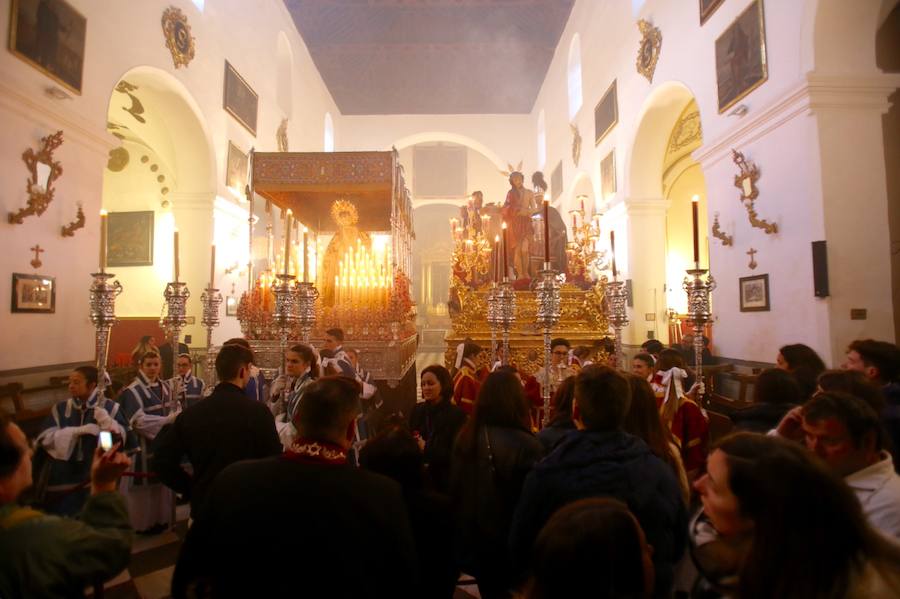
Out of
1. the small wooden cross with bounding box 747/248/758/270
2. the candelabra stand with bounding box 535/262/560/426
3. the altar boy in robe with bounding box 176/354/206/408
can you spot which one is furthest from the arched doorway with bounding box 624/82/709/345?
the altar boy in robe with bounding box 176/354/206/408

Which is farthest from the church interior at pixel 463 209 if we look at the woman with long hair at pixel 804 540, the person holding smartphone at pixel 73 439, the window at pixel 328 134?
the window at pixel 328 134

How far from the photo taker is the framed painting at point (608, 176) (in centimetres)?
1410

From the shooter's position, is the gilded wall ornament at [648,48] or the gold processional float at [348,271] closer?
the gold processional float at [348,271]

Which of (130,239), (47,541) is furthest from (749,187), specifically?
(130,239)

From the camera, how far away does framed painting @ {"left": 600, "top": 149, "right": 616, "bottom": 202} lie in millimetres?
14102

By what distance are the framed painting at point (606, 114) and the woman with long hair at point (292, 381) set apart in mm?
12399

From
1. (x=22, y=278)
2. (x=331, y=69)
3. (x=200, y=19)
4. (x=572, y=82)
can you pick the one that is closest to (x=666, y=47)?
(x=572, y=82)

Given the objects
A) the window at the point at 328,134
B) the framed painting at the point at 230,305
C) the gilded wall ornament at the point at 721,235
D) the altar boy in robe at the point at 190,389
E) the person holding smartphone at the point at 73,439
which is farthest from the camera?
the window at the point at 328,134

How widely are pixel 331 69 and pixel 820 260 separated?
67.5 ft

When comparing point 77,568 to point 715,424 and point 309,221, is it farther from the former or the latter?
point 309,221

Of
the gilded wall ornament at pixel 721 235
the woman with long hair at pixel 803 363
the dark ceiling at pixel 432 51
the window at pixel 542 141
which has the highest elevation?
the dark ceiling at pixel 432 51

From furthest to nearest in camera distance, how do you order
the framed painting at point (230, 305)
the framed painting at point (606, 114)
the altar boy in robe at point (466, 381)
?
the framed painting at point (606, 114) → the framed painting at point (230, 305) → the altar boy in robe at point (466, 381)

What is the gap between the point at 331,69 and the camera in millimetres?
21984

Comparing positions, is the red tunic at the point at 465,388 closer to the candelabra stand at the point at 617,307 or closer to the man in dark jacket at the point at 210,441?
the candelabra stand at the point at 617,307
